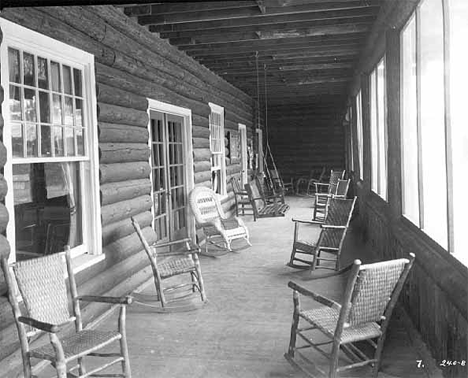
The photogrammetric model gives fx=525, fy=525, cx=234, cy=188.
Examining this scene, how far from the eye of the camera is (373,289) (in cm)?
288

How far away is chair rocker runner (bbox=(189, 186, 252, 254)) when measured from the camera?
7.11 m

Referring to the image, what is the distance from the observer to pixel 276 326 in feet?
13.5

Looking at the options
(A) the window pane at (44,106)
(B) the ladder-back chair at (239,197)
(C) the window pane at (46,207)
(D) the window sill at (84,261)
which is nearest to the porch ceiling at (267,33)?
(A) the window pane at (44,106)

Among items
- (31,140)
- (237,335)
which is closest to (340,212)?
(237,335)

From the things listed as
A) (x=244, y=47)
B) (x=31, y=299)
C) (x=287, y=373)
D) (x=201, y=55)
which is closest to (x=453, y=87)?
(x=287, y=373)

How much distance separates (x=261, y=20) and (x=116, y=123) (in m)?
2.10

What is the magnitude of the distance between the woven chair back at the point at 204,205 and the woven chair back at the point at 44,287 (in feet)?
13.4

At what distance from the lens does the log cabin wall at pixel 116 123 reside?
142 inches

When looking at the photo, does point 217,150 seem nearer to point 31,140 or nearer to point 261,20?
point 261,20

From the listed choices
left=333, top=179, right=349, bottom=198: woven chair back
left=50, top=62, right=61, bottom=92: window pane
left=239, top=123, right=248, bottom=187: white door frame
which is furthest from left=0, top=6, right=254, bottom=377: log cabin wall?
left=239, top=123, right=248, bottom=187: white door frame

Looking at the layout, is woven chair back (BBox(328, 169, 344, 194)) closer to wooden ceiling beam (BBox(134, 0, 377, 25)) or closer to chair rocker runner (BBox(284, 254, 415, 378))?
wooden ceiling beam (BBox(134, 0, 377, 25))

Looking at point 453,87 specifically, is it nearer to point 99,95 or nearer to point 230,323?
point 230,323

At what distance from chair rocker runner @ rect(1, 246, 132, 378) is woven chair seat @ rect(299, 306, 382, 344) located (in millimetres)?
1128

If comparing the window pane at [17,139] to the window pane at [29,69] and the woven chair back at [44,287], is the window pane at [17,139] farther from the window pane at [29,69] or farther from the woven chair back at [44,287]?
the woven chair back at [44,287]
